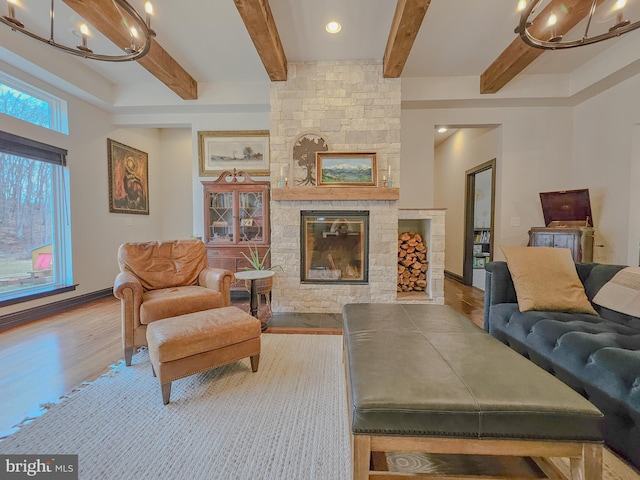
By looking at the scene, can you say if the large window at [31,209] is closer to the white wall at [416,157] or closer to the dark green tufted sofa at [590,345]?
the white wall at [416,157]

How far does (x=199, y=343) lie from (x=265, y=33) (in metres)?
2.62

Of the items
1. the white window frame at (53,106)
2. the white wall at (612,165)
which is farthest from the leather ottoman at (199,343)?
the white wall at (612,165)

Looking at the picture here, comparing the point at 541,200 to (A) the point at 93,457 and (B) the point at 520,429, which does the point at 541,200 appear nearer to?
(B) the point at 520,429

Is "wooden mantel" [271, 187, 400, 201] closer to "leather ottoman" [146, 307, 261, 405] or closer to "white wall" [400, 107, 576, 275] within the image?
"white wall" [400, 107, 576, 275]

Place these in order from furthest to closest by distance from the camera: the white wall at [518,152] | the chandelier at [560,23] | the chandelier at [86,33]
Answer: the white wall at [518,152] < the chandelier at [560,23] < the chandelier at [86,33]

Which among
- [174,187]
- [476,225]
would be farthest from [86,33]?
[476,225]

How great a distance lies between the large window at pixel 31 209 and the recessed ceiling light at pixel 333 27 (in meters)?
3.54

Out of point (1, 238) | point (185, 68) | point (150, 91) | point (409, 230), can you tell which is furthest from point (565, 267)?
point (1, 238)

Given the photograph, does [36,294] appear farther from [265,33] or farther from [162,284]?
[265,33]

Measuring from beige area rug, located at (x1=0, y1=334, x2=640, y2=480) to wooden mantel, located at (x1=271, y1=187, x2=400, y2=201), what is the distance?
1922 millimetres

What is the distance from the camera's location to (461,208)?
4.84 m

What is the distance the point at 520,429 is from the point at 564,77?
445cm

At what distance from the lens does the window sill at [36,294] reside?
2811mm

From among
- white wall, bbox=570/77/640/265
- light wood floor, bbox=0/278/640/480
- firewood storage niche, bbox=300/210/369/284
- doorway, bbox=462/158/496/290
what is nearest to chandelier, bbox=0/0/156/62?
firewood storage niche, bbox=300/210/369/284
